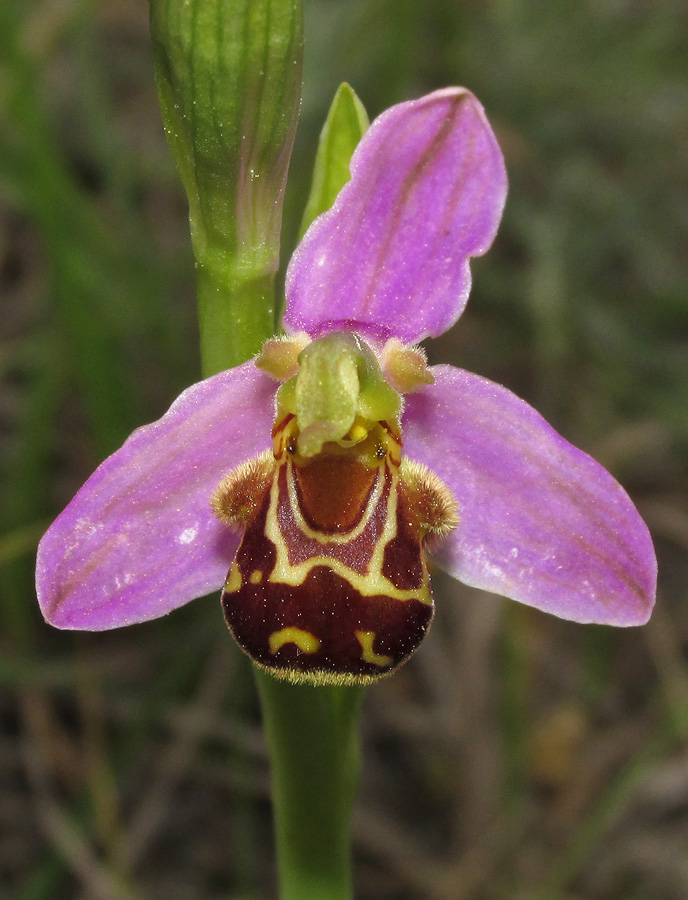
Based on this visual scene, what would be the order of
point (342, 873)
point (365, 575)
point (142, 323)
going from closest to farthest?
1. point (365, 575)
2. point (342, 873)
3. point (142, 323)

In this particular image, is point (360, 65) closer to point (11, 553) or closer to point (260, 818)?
point (11, 553)

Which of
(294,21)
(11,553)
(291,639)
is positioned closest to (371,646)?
(291,639)

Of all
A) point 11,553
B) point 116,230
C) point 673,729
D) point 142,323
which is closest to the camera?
point 11,553

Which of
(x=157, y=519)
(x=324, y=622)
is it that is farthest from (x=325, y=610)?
(x=157, y=519)

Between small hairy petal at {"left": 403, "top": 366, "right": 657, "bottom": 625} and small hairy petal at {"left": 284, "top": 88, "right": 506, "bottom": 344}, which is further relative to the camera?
small hairy petal at {"left": 403, "top": 366, "right": 657, "bottom": 625}

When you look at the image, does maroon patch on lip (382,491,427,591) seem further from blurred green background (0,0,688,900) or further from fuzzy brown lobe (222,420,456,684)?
blurred green background (0,0,688,900)

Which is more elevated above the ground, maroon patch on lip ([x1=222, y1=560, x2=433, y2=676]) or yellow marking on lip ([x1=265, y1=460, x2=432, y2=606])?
yellow marking on lip ([x1=265, y1=460, x2=432, y2=606])

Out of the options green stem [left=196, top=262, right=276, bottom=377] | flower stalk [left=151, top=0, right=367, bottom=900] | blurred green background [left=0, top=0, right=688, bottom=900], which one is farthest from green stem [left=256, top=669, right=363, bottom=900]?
blurred green background [left=0, top=0, right=688, bottom=900]

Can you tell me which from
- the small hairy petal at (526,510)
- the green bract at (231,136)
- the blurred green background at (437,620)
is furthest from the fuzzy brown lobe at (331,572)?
the blurred green background at (437,620)
